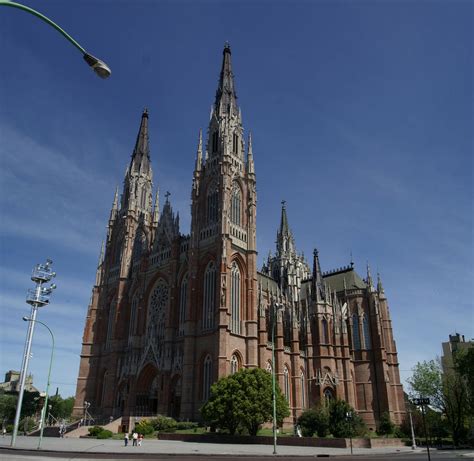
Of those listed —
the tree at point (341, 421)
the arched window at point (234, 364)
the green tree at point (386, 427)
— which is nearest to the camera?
the tree at point (341, 421)

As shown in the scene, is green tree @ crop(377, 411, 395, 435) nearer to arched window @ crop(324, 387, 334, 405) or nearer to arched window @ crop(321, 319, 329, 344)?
arched window @ crop(324, 387, 334, 405)

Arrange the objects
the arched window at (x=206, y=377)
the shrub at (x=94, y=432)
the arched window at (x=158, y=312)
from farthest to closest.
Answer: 1. the arched window at (x=158, y=312)
2. the arched window at (x=206, y=377)
3. the shrub at (x=94, y=432)

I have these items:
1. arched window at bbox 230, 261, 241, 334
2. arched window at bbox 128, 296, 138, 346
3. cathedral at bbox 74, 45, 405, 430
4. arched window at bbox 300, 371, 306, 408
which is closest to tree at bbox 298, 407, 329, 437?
cathedral at bbox 74, 45, 405, 430

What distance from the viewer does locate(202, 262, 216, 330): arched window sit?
5294cm

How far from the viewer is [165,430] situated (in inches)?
1767

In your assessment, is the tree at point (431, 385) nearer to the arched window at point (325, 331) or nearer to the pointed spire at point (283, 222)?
the arched window at point (325, 331)

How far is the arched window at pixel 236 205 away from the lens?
59.8 m

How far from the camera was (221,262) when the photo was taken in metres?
53.0

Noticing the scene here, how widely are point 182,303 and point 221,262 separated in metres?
9.03

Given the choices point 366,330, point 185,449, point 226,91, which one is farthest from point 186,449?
point 226,91

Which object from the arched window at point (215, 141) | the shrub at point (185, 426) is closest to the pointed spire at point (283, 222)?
the arched window at point (215, 141)

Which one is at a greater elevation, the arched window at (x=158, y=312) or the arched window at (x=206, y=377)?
the arched window at (x=158, y=312)

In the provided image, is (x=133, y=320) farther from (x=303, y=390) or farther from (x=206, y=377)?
(x=303, y=390)

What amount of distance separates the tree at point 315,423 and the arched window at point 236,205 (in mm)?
26718
